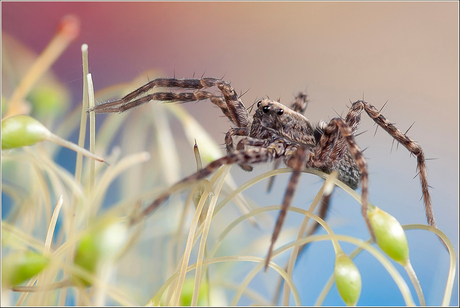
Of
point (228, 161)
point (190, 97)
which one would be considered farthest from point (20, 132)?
point (190, 97)

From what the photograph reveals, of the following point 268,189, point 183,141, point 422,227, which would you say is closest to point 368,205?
point 422,227

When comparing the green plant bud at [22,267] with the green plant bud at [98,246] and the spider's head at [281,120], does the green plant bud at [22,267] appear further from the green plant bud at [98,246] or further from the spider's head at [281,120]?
the spider's head at [281,120]

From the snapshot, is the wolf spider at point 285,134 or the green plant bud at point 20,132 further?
the wolf spider at point 285,134

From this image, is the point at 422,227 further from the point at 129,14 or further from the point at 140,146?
the point at 129,14

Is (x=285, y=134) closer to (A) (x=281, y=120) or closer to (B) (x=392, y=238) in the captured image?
(A) (x=281, y=120)

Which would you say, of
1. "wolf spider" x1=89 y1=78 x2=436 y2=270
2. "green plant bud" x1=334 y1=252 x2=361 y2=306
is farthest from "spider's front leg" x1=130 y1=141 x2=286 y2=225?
"green plant bud" x1=334 y1=252 x2=361 y2=306

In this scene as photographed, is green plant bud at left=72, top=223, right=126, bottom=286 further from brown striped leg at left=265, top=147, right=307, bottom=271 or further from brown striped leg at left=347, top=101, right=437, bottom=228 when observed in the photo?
brown striped leg at left=347, top=101, right=437, bottom=228

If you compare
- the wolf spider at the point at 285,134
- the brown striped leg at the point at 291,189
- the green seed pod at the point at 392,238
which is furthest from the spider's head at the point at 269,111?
the green seed pod at the point at 392,238

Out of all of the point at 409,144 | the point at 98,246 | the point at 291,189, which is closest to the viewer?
the point at 98,246
